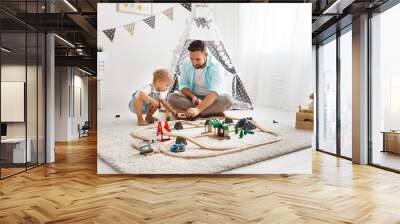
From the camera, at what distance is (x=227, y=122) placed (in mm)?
5465

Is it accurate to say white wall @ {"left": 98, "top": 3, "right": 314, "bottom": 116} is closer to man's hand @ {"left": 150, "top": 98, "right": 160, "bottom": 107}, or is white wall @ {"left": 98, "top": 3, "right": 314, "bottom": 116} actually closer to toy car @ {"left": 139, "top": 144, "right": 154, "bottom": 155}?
man's hand @ {"left": 150, "top": 98, "right": 160, "bottom": 107}

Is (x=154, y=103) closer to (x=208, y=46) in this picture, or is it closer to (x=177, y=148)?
(x=177, y=148)

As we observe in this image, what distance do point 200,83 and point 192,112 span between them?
18.5 inches

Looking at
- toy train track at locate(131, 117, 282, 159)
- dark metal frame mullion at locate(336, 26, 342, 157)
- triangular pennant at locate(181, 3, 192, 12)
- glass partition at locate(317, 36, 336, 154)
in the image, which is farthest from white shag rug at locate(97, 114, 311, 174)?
glass partition at locate(317, 36, 336, 154)

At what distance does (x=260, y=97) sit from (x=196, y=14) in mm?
1640

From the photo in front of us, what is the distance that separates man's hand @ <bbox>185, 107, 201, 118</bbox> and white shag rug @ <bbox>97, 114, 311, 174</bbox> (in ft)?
2.25

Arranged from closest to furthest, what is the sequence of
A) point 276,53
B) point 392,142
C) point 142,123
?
point 142,123 < point 276,53 < point 392,142

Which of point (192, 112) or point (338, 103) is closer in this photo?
point (192, 112)

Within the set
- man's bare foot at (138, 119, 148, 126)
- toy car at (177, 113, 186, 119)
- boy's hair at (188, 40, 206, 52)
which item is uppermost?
boy's hair at (188, 40, 206, 52)

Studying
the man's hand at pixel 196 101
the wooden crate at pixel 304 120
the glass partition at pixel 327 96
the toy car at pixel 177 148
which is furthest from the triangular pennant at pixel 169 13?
the glass partition at pixel 327 96

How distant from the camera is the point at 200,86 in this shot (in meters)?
5.49

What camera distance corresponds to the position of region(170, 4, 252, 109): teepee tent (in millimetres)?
5477

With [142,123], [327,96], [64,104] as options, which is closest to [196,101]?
[142,123]

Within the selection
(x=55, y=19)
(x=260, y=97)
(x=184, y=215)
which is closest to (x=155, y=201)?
(x=184, y=215)
